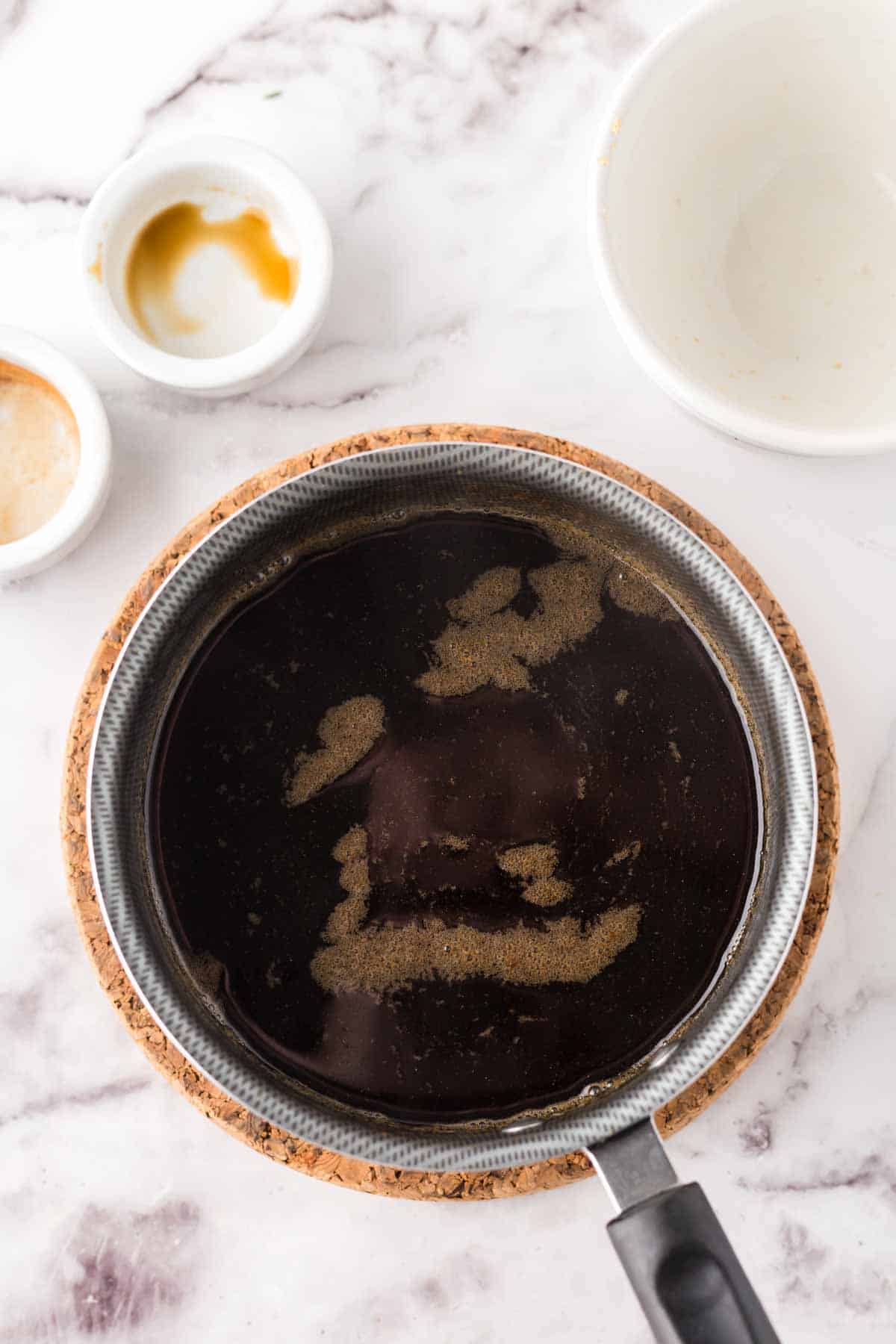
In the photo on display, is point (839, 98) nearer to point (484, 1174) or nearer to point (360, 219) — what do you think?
point (360, 219)

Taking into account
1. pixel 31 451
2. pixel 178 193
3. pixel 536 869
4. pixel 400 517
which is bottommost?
pixel 536 869

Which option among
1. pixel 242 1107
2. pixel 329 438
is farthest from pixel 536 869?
pixel 329 438

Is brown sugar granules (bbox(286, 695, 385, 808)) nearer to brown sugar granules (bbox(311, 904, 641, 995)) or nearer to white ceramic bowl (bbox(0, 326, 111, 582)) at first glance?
brown sugar granules (bbox(311, 904, 641, 995))

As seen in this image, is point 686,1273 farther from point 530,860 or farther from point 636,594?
point 636,594

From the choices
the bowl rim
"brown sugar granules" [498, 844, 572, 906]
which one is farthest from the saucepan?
"brown sugar granules" [498, 844, 572, 906]

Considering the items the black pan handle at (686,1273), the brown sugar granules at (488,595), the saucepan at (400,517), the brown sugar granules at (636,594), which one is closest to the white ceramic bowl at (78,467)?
the saucepan at (400,517)
